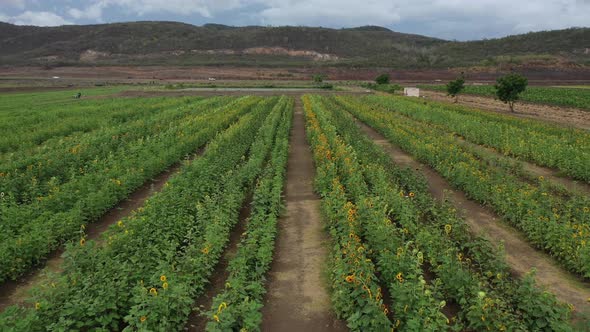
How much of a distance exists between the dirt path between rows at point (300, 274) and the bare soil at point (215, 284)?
32.9 inches

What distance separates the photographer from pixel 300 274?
7.54m

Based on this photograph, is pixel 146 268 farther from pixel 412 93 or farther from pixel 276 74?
pixel 276 74

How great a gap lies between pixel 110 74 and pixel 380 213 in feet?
293

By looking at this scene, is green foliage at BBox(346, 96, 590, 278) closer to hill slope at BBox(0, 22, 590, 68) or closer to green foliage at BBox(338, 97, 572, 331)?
green foliage at BBox(338, 97, 572, 331)

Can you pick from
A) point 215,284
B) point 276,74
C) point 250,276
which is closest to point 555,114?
point 250,276

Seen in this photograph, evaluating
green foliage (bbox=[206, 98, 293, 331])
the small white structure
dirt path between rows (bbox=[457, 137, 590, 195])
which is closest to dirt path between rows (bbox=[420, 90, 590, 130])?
the small white structure

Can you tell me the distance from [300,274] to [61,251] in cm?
477

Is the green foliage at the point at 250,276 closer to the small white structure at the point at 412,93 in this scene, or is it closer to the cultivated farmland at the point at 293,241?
the cultivated farmland at the point at 293,241

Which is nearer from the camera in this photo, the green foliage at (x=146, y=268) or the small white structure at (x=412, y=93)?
the green foliage at (x=146, y=268)

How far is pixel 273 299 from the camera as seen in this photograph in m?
6.73

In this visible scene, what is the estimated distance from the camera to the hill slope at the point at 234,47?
118 metres

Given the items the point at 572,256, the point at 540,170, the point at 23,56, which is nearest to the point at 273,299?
the point at 572,256

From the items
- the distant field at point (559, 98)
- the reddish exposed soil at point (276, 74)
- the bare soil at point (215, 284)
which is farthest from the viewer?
the reddish exposed soil at point (276, 74)

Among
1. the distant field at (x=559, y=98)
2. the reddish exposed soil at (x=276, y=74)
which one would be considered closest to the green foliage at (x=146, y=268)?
the distant field at (x=559, y=98)
